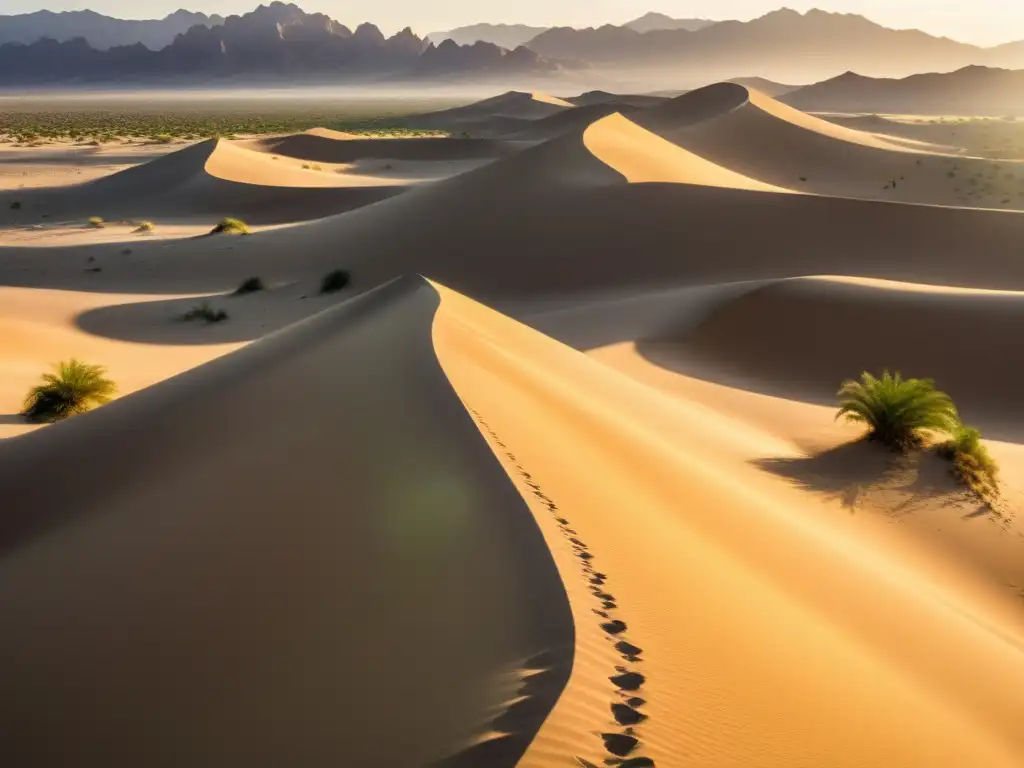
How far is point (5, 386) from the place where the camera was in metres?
13.6

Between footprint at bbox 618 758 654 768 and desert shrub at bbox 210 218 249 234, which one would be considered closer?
footprint at bbox 618 758 654 768

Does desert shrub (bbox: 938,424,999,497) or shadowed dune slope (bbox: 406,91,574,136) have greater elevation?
shadowed dune slope (bbox: 406,91,574,136)

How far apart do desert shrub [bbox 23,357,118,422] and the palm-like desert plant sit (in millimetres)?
10006

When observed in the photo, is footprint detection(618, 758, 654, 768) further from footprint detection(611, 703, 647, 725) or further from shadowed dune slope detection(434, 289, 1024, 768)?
footprint detection(611, 703, 647, 725)

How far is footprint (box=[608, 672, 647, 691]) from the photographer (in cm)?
337

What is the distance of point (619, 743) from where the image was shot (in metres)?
3.03

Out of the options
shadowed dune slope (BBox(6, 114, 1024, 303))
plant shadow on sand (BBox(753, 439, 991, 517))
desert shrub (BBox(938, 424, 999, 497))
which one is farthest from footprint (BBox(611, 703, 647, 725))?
shadowed dune slope (BBox(6, 114, 1024, 303))

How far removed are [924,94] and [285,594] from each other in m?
189

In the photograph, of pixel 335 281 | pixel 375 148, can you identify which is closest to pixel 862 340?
pixel 335 281

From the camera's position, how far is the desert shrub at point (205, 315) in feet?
68.9

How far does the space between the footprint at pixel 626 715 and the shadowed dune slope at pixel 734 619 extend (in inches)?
1.7

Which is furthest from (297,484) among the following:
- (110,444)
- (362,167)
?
(362,167)

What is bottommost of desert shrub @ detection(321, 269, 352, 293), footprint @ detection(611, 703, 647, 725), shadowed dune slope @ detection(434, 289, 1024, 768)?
desert shrub @ detection(321, 269, 352, 293)

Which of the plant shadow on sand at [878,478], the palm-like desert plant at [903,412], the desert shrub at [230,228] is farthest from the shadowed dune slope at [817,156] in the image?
the plant shadow on sand at [878,478]
